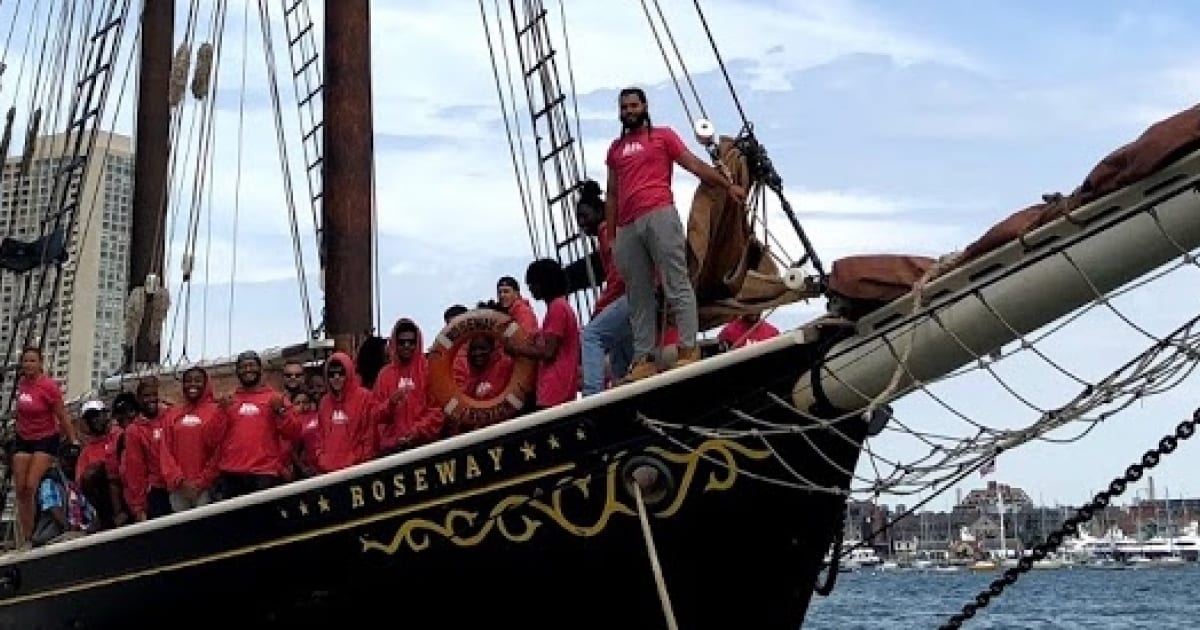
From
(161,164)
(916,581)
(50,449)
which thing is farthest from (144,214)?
(916,581)

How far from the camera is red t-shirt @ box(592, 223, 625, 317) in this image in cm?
877

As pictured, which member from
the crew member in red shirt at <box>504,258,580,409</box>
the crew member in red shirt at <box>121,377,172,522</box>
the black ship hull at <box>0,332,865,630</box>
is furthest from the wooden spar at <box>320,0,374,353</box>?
the crew member in red shirt at <box>504,258,580,409</box>

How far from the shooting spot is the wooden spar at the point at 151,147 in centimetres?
1889

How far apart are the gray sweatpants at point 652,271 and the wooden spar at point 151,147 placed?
10.5m

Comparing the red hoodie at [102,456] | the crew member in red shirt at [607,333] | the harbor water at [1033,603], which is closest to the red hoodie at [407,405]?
the crew member in red shirt at [607,333]

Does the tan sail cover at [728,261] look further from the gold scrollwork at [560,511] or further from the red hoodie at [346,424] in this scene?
the red hoodie at [346,424]

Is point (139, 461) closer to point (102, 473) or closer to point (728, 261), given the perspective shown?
point (102, 473)

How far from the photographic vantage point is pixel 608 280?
29.2ft

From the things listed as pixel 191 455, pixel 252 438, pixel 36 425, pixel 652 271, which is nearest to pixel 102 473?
pixel 191 455

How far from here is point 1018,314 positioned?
6984mm

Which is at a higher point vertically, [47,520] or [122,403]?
[122,403]

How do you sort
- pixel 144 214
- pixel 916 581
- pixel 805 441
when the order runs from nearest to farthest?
pixel 805 441
pixel 144 214
pixel 916 581

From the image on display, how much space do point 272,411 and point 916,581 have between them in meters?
71.7

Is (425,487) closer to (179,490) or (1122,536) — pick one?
(179,490)
